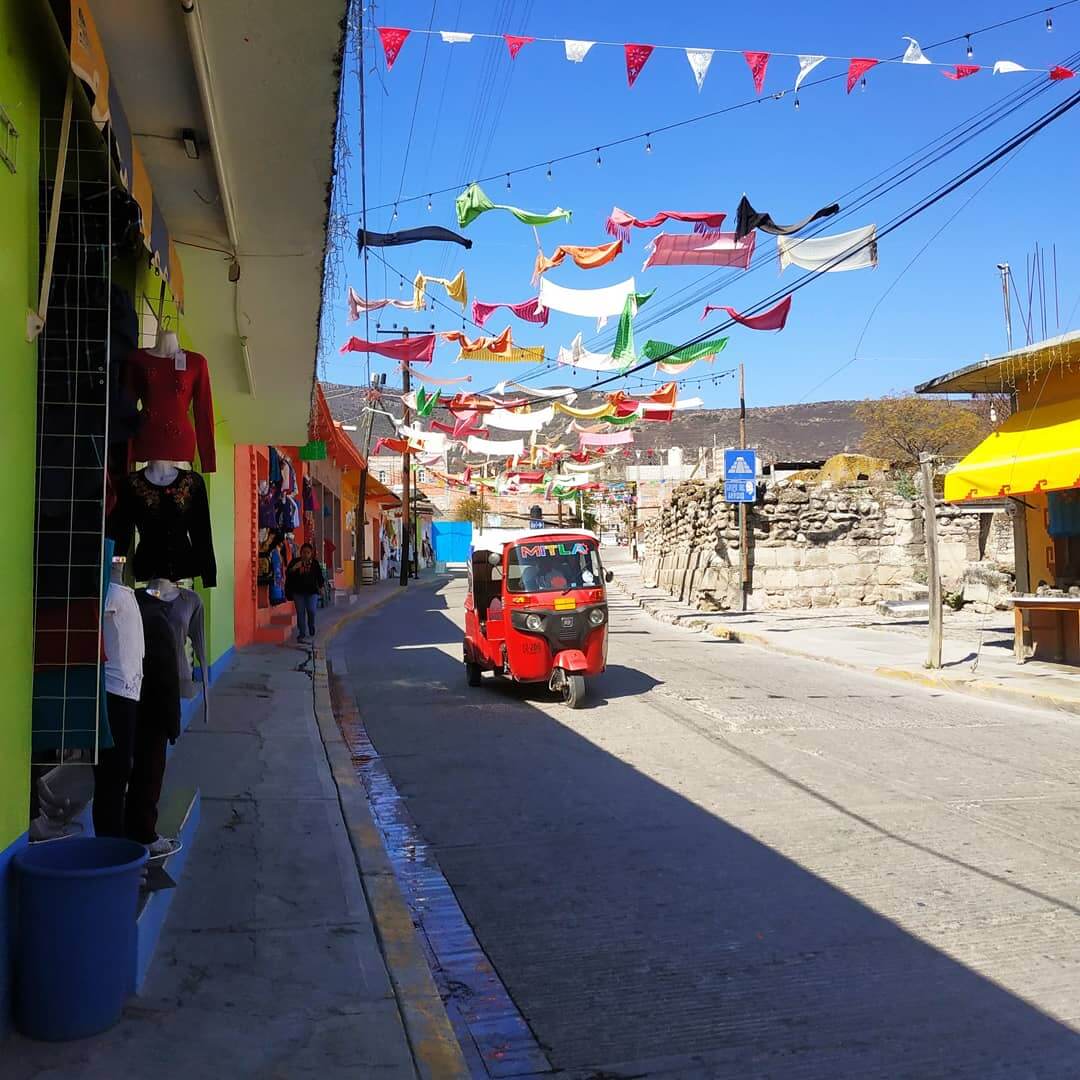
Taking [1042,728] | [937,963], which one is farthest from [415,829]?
[1042,728]

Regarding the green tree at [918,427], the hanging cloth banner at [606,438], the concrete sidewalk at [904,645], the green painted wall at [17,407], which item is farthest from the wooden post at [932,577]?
the green tree at [918,427]

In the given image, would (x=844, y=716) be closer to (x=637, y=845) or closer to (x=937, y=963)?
(x=637, y=845)

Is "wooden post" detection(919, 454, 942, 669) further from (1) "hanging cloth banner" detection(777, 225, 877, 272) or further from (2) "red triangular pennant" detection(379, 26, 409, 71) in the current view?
(2) "red triangular pennant" detection(379, 26, 409, 71)

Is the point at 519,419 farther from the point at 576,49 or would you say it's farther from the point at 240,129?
the point at 240,129

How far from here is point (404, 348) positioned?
1972 cm

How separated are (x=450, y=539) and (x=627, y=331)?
5065cm

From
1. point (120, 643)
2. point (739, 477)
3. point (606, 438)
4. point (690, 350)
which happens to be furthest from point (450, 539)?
point (120, 643)

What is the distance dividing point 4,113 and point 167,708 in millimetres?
2512

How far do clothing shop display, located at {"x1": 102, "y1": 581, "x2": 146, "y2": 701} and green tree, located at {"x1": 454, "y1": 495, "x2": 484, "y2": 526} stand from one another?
7686 cm

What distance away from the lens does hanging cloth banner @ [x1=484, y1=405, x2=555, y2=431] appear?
25734 millimetres

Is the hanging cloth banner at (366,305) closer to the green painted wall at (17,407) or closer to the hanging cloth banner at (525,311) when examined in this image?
the hanging cloth banner at (525,311)

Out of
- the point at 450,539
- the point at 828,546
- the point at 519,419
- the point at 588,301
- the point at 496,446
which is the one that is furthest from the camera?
the point at 450,539

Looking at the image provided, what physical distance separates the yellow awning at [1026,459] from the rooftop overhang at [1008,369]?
21.3 inches

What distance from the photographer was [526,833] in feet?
21.7
